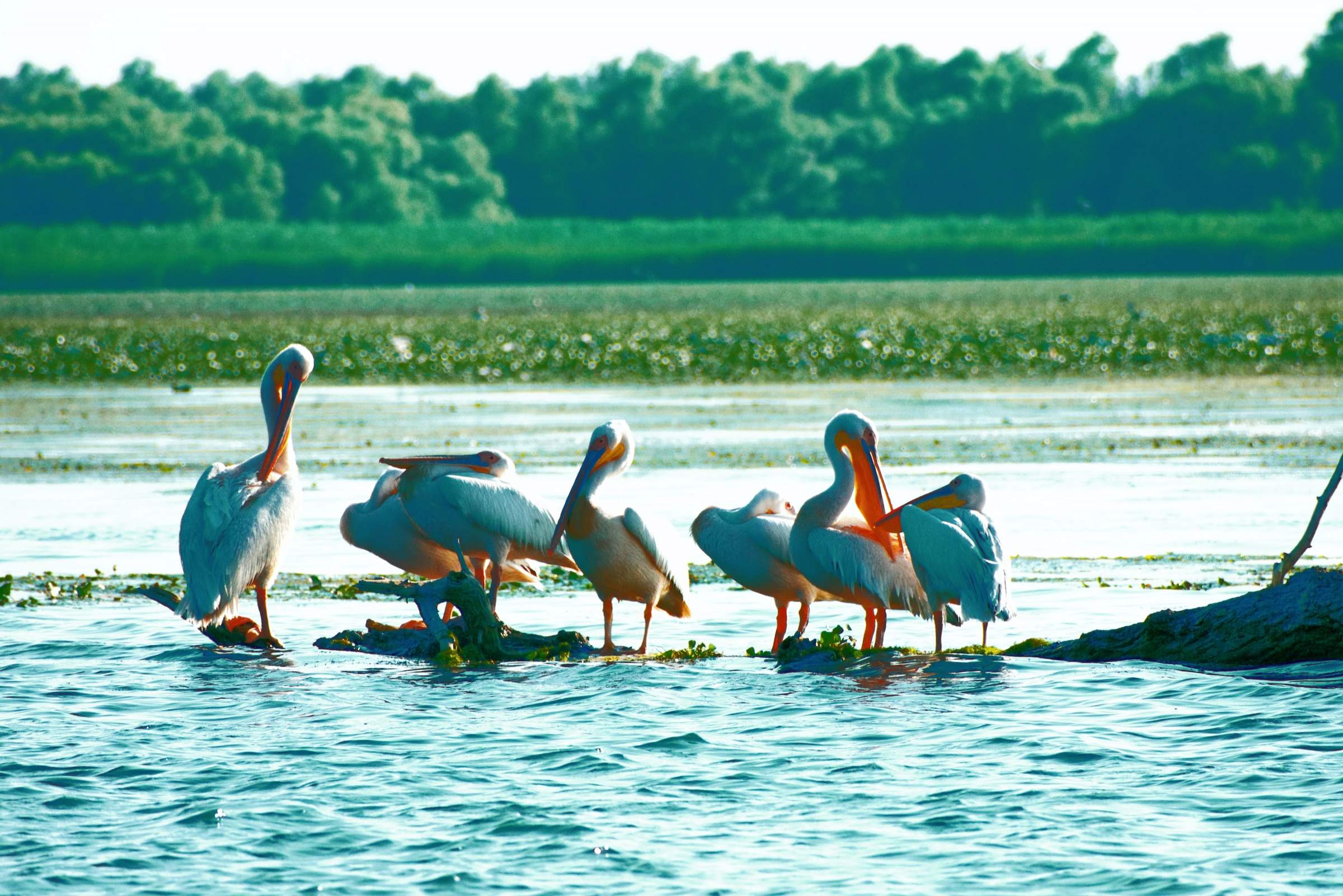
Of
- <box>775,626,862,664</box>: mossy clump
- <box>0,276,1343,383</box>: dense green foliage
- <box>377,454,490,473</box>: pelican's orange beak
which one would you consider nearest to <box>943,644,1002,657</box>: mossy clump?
<box>775,626,862,664</box>: mossy clump

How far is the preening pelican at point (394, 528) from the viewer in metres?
8.80

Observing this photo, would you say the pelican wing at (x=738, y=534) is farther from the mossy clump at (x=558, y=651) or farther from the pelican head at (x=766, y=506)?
the mossy clump at (x=558, y=651)

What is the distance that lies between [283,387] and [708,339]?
21.5m

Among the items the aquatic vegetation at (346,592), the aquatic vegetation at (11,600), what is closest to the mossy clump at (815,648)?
the aquatic vegetation at (346,592)

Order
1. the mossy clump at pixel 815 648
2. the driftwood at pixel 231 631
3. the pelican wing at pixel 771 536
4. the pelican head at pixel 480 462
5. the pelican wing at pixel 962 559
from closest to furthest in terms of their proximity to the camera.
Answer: the pelican wing at pixel 962 559, the mossy clump at pixel 815 648, the pelican wing at pixel 771 536, the driftwood at pixel 231 631, the pelican head at pixel 480 462

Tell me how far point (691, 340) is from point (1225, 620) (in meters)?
22.9

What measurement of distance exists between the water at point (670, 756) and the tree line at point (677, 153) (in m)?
61.4

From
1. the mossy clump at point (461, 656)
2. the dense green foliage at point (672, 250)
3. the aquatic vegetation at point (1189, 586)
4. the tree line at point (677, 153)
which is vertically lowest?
the mossy clump at point (461, 656)

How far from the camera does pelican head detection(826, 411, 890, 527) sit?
8453 millimetres

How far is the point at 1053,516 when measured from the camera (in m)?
11.6

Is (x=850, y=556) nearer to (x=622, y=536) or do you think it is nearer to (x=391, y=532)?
(x=622, y=536)

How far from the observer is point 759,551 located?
8.15m

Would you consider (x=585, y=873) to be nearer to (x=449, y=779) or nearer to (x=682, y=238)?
(x=449, y=779)

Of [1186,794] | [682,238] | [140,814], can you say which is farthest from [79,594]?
[682,238]
